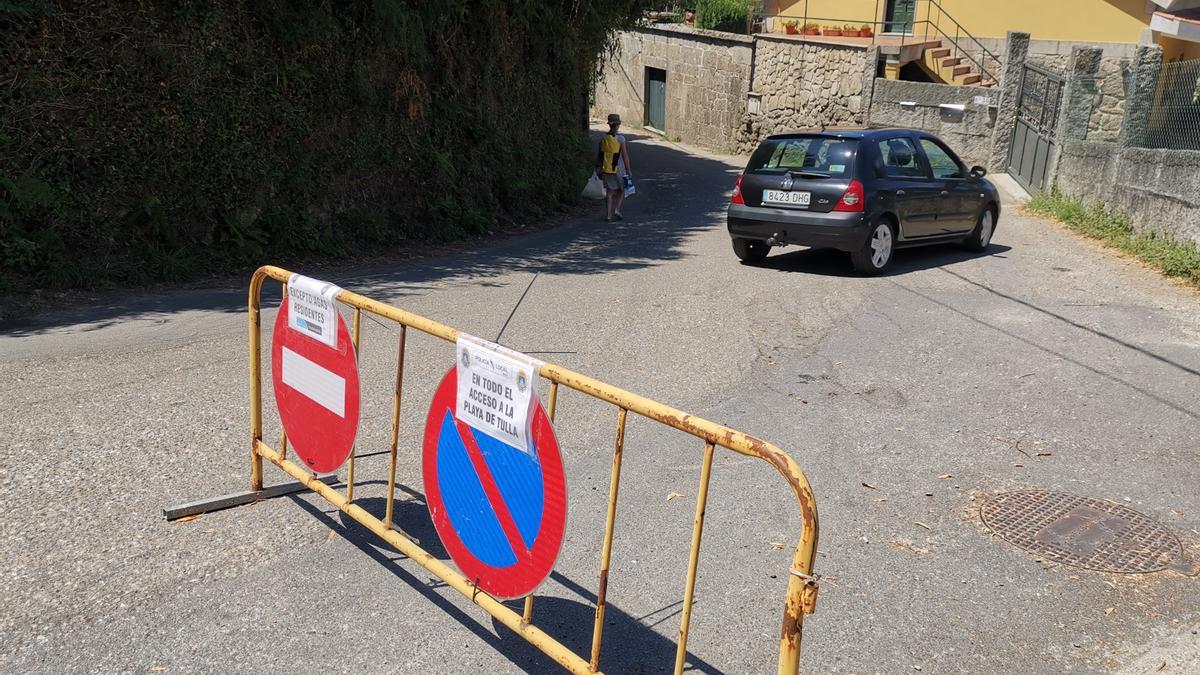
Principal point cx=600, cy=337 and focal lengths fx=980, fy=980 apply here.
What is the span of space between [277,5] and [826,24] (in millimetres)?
23143

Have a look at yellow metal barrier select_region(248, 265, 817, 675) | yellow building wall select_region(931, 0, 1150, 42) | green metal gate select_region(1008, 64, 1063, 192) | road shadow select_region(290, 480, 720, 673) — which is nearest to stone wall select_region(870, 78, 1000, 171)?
green metal gate select_region(1008, 64, 1063, 192)

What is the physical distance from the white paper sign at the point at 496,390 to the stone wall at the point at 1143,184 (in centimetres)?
1106

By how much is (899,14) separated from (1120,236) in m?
18.0

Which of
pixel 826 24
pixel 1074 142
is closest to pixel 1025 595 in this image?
A: pixel 1074 142

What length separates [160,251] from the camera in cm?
1038

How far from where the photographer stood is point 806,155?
1139 cm

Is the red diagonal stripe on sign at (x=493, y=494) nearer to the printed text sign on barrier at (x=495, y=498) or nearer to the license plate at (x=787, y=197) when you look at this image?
the printed text sign on barrier at (x=495, y=498)

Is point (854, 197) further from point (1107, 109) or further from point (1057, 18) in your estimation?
point (1057, 18)

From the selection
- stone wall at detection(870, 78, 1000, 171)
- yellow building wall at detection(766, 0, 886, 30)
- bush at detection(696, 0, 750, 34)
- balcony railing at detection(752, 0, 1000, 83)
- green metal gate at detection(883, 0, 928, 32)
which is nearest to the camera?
stone wall at detection(870, 78, 1000, 171)

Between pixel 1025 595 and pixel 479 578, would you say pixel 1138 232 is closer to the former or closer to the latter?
pixel 1025 595

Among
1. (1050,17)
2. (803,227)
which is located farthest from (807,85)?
(803,227)

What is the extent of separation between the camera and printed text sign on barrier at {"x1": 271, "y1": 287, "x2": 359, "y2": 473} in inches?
170

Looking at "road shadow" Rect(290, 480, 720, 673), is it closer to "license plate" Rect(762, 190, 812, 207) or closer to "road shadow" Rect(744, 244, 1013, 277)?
"license plate" Rect(762, 190, 812, 207)

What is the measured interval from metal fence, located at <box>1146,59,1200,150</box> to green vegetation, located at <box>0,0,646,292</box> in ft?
29.6
